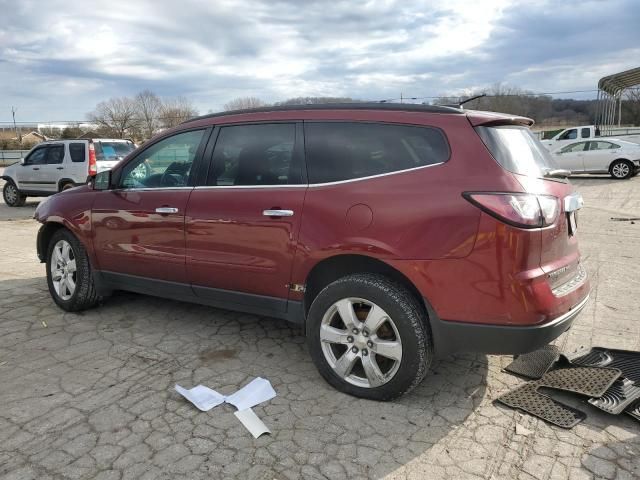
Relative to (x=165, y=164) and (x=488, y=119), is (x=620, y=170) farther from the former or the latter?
(x=165, y=164)

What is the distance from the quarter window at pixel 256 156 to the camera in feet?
11.8

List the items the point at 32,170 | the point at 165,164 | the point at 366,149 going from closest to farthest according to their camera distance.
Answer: the point at 366,149 → the point at 165,164 → the point at 32,170

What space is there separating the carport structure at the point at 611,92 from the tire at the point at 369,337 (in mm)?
33256

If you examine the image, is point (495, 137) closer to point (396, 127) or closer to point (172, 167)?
point (396, 127)

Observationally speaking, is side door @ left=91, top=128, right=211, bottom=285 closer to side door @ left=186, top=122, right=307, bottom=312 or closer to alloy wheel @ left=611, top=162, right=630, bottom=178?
side door @ left=186, top=122, right=307, bottom=312

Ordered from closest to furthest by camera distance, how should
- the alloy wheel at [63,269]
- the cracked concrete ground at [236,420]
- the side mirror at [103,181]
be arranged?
the cracked concrete ground at [236,420], the side mirror at [103,181], the alloy wheel at [63,269]

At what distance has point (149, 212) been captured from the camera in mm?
4230

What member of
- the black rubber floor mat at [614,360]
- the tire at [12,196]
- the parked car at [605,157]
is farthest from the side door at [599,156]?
the tire at [12,196]

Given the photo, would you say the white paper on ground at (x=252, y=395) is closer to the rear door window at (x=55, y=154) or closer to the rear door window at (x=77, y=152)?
the rear door window at (x=77, y=152)

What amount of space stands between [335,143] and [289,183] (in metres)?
0.41

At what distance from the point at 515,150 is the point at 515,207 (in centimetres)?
48

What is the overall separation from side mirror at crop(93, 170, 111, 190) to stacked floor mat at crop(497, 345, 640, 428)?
3649 millimetres

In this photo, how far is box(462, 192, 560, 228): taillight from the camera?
2.72 metres

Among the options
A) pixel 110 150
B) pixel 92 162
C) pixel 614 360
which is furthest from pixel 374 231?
pixel 110 150
